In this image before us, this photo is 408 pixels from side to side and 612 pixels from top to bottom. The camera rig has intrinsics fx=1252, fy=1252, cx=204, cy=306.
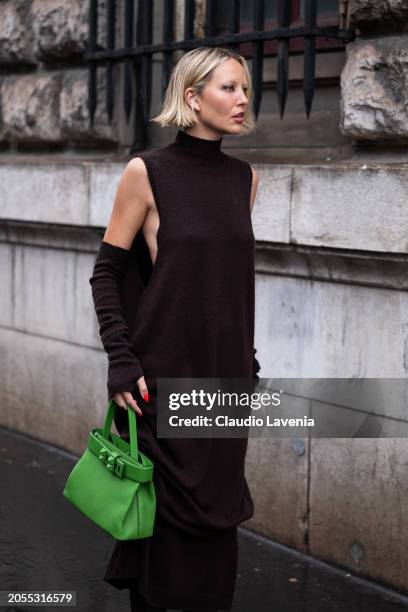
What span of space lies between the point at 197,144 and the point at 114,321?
539 mm

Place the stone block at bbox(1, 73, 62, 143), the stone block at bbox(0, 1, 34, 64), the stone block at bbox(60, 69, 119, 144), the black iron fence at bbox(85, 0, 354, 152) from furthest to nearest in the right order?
1. the stone block at bbox(0, 1, 34, 64)
2. the stone block at bbox(1, 73, 62, 143)
3. the stone block at bbox(60, 69, 119, 144)
4. the black iron fence at bbox(85, 0, 354, 152)

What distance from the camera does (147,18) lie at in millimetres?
5875

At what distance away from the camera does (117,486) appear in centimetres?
328

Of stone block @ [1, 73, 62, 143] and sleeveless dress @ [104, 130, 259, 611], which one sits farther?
stone block @ [1, 73, 62, 143]

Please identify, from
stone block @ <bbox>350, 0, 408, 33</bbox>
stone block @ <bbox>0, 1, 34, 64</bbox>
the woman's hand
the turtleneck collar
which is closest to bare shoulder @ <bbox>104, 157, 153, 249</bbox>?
the turtleneck collar

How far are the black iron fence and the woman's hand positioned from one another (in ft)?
6.38

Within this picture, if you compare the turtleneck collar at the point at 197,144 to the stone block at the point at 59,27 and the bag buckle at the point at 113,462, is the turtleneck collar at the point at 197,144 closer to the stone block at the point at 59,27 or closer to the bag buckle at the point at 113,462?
the bag buckle at the point at 113,462

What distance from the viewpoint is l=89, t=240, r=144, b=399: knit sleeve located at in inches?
131

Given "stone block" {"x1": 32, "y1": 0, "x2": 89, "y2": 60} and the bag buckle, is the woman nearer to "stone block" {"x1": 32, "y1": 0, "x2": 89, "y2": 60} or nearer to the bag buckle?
the bag buckle

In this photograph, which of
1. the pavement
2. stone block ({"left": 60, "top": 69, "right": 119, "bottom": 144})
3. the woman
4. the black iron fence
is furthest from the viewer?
stone block ({"left": 60, "top": 69, "right": 119, "bottom": 144})

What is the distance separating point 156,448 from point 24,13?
13.4 feet

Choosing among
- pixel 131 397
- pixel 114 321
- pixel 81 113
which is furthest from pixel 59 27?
pixel 131 397

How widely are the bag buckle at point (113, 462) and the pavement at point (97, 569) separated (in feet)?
3.63

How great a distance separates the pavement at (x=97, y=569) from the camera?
435cm
